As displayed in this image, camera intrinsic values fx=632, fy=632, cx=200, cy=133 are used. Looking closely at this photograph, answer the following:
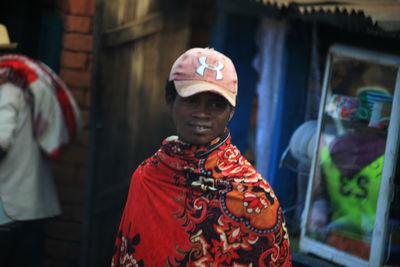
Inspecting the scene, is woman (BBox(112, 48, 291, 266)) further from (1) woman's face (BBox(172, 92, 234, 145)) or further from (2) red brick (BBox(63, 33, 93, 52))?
(2) red brick (BBox(63, 33, 93, 52))

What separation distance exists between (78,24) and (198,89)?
8.77 feet

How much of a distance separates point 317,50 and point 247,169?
Answer: 68.2 inches

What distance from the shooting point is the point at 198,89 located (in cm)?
217

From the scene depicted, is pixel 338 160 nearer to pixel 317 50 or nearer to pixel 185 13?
pixel 317 50

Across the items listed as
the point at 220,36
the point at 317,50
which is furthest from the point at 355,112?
the point at 220,36

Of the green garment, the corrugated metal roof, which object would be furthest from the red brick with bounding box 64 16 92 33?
the green garment

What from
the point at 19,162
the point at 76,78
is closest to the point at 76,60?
the point at 76,78

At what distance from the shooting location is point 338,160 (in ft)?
11.5

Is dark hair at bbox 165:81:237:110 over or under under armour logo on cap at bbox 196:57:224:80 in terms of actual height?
under

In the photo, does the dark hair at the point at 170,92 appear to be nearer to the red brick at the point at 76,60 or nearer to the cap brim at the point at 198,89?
the cap brim at the point at 198,89

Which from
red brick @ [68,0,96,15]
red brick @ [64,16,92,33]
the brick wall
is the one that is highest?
red brick @ [68,0,96,15]

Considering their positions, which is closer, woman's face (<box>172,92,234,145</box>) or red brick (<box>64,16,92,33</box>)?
woman's face (<box>172,92,234,145</box>)

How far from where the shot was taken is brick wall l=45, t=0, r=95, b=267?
4605 mm

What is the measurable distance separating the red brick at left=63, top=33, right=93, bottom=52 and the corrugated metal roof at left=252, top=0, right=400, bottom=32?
161 centimetres
